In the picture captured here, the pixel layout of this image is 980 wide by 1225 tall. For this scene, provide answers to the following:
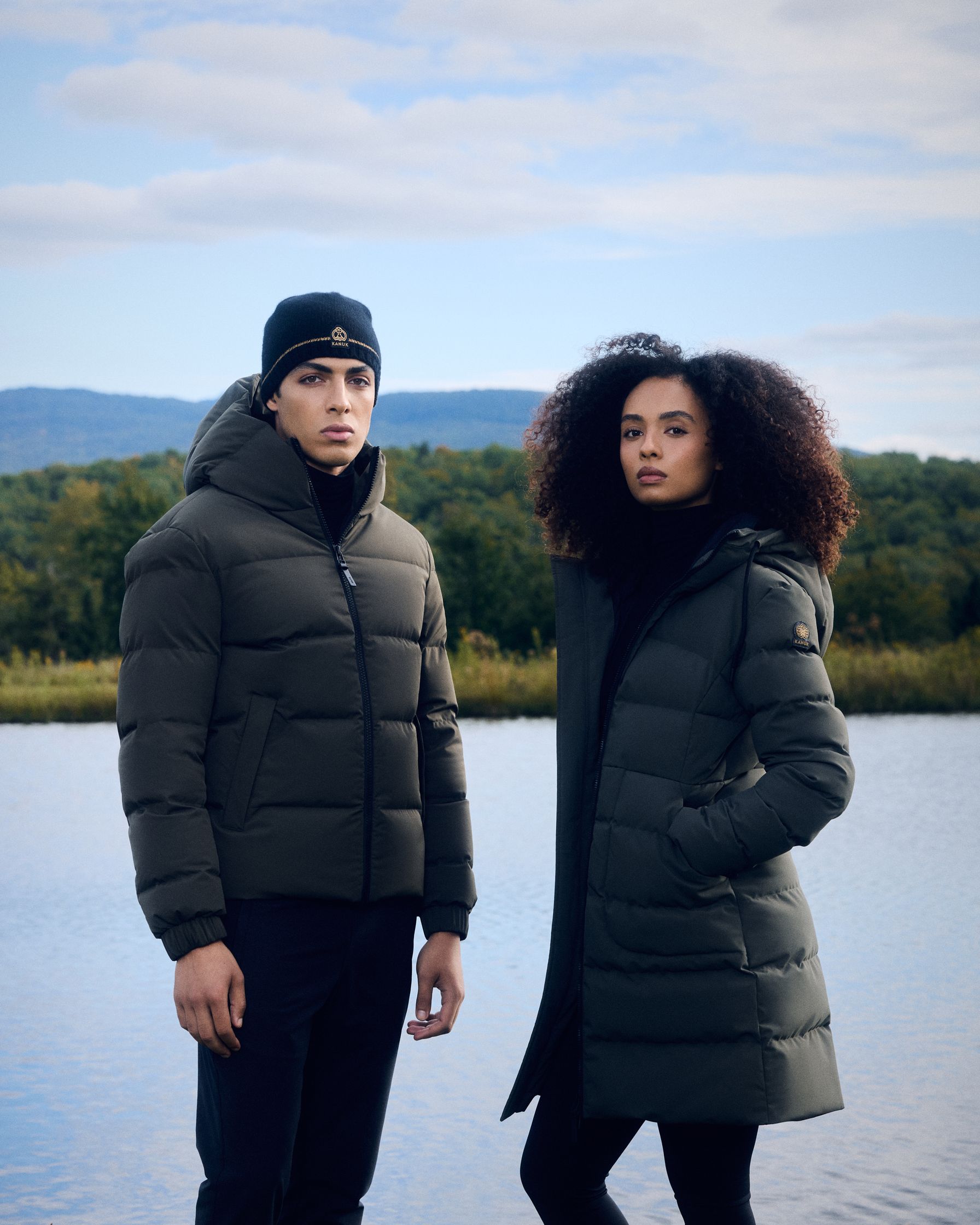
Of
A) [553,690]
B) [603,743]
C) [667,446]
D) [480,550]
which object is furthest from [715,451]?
[480,550]

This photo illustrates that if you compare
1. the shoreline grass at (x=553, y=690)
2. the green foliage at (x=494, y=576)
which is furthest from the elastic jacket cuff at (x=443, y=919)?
the green foliage at (x=494, y=576)

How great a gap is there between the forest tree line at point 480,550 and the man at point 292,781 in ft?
50.4

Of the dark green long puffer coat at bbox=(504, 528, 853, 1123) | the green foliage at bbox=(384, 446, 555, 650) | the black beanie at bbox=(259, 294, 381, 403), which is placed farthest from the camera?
the green foliage at bbox=(384, 446, 555, 650)

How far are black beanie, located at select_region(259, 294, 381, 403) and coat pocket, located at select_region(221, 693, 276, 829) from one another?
1.96 feet

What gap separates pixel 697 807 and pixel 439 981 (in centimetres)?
63

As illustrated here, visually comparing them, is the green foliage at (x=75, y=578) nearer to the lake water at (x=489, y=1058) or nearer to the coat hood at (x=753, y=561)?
the lake water at (x=489, y=1058)

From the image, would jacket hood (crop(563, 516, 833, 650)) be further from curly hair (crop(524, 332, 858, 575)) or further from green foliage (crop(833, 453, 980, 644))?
green foliage (crop(833, 453, 980, 644))

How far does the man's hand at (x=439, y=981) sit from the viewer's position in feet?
8.35

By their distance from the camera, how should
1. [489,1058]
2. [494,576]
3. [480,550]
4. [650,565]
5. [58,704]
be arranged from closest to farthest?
[650,565]
[489,1058]
[58,704]
[494,576]
[480,550]

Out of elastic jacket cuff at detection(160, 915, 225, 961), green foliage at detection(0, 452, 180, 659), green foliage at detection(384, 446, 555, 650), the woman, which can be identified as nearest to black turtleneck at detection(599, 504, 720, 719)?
the woman

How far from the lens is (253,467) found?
2.45 meters

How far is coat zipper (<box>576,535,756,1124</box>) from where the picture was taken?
2.29 metres

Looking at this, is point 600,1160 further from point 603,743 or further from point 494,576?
point 494,576

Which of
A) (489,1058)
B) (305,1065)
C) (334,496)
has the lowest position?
(489,1058)
